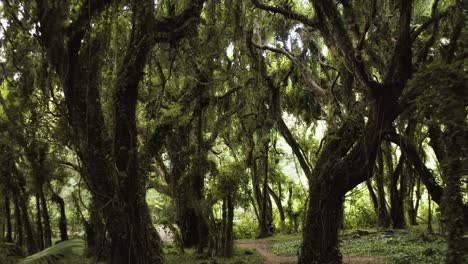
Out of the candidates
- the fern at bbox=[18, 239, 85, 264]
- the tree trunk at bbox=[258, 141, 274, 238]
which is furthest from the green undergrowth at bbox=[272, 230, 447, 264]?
the fern at bbox=[18, 239, 85, 264]

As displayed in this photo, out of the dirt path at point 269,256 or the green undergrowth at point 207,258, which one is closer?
the green undergrowth at point 207,258

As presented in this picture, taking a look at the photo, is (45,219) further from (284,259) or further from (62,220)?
(284,259)

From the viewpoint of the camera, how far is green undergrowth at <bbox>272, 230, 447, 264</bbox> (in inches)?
334

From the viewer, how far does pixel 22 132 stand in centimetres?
954

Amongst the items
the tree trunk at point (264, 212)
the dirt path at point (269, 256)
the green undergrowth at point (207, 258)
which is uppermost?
the tree trunk at point (264, 212)

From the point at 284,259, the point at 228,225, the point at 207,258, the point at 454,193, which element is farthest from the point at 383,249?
the point at 454,193

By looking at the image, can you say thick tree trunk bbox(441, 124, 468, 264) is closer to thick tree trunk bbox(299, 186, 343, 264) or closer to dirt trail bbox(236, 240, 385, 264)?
thick tree trunk bbox(299, 186, 343, 264)

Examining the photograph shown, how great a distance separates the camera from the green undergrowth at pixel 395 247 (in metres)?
8.48

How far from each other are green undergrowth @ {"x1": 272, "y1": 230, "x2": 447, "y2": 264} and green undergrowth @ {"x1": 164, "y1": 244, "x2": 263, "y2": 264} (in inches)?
38.8

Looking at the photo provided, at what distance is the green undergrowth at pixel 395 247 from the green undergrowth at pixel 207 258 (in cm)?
99

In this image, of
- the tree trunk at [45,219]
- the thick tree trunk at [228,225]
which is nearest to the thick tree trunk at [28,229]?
the tree trunk at [45,219]

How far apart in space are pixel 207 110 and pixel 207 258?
4.35 meters

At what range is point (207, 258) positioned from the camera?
37.0 ft

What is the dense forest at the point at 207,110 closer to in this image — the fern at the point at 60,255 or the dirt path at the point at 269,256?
the fern at the point at 60,255
